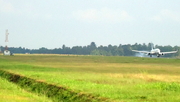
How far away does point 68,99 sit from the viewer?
24.8 meters

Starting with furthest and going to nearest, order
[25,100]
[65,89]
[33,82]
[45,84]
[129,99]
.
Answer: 1. [33,82]
2. [45,84]
3. [65,89]
4. [25,100]
5. [129,99]

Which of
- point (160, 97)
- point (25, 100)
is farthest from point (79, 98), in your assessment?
point (160, 97)

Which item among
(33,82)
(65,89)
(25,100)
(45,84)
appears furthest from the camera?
(33,82)

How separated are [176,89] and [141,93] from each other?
2925mm


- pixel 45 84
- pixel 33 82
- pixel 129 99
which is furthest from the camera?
pixel 33 82

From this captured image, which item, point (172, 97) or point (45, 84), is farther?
point (45, 84)

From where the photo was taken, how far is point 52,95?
27766 millimetres

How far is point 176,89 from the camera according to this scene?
2498 cm

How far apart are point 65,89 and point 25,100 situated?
14.1 feet

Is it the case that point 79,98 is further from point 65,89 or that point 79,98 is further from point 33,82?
point 33,82

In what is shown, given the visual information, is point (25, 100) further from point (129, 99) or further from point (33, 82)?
point (33, 82)

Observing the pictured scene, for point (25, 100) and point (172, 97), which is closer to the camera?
point (172, 97)

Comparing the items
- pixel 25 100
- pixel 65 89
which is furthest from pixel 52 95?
pixel 25 100

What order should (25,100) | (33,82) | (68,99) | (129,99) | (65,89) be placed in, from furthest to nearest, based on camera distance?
(33,82) < (65,89) < (68,99) < (25,100) < (129,99)
